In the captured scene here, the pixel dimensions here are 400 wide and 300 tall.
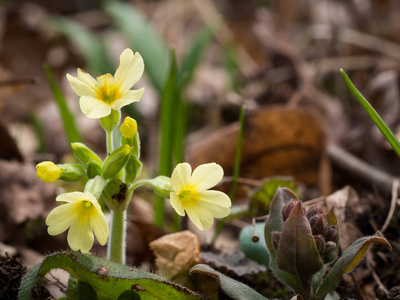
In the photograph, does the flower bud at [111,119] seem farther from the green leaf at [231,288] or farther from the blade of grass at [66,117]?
the blade of grass at [66,117]

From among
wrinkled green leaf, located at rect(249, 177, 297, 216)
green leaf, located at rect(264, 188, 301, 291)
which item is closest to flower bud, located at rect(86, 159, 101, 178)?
green leaf, located at rect(264, 188, 301, 291)

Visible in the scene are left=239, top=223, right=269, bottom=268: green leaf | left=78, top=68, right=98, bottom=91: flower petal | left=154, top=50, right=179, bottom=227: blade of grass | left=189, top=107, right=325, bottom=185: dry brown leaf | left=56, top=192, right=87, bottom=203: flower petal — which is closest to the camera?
left=56, top=192, right=87, bottom=203: flower petal

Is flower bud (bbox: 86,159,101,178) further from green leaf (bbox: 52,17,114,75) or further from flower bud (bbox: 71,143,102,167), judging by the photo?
green leaf (bbox: 52,17,114,75)

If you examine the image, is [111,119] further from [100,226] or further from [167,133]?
[167,133]

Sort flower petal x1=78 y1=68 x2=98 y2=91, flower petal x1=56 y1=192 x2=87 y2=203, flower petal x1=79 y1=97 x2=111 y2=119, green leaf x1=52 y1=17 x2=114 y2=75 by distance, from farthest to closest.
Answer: green leaf x1=52 y1=17 x2=114 y2=75
flower petal x1=78 y1=68 x2=98 y2=91
flower petal x1=79 y1=97 x2=111 y2=119
flower petal x1=56 y1=192 x2=87 y2=203

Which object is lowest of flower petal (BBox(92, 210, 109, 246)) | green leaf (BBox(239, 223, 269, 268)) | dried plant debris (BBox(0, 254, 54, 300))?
green leaf (BBox(239, 223, 269, 268))

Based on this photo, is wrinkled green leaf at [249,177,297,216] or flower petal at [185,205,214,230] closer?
flower petal at [185,205,214,230]

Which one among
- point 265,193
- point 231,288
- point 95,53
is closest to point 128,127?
point 231,288
